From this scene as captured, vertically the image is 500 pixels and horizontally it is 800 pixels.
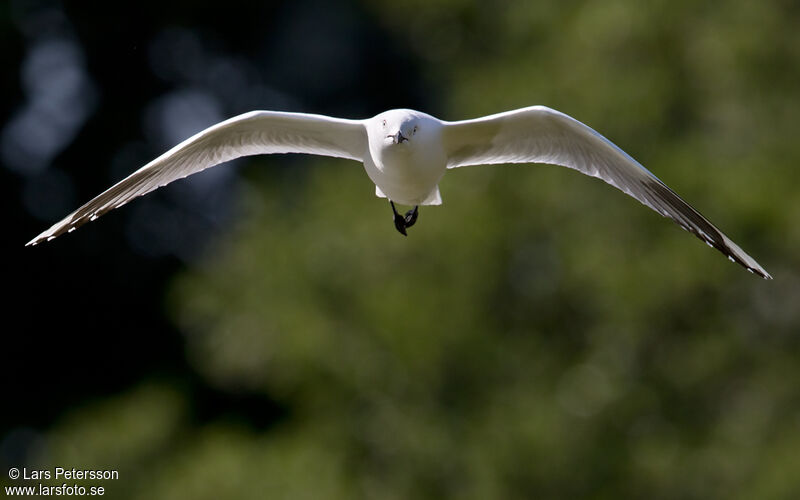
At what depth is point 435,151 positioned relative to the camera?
4.45m

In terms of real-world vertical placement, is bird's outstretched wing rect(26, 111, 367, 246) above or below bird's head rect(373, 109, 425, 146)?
above

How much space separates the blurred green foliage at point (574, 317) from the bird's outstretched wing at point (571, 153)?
3197 millimetres

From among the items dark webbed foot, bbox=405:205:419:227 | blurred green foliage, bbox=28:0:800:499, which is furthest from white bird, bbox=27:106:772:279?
blurred green foliage, bbox=28:0:800:499

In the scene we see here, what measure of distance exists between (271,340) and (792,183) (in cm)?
362

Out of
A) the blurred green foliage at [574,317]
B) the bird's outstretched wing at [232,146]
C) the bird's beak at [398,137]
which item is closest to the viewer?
the bird's beak at [398,137]

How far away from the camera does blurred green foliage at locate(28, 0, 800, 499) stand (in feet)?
26.1

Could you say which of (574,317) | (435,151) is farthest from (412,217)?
(574,317)

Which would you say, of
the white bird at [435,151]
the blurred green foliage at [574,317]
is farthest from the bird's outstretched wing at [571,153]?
the blurred green foliage at [574,317]

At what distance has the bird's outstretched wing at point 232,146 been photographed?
4.62 metres

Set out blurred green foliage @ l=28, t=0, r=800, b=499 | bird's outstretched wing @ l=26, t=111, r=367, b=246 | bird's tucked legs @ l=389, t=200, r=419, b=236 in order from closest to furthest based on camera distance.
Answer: bird's outstretched wing @ l=26, t=111, r=367, b=246, bird's tucked legs @ l=389, t=200, r=419, b=236, blurred green foliage @ l=28, t=0, r=800, b=499

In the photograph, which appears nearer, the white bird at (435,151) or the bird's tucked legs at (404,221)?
the white bird at (435,151)

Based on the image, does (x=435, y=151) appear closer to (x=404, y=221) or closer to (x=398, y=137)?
(x=398, y=137)

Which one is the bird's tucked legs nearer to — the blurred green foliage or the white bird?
the white bird

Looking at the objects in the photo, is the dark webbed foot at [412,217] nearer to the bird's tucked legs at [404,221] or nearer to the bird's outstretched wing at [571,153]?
the bird's tucked legs at [404,221]
